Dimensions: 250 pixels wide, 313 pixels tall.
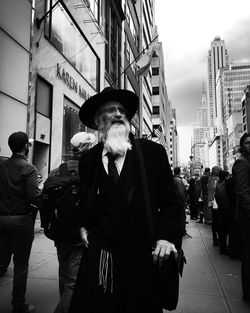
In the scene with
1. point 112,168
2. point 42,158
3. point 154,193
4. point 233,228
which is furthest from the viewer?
point 42,158

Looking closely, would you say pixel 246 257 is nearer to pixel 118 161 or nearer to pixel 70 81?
pixel 118 161

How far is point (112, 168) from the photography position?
2.08 meters

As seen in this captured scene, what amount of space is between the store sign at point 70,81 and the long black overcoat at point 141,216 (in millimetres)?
11142

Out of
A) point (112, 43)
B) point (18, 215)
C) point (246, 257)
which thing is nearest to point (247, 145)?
point (246, 257)

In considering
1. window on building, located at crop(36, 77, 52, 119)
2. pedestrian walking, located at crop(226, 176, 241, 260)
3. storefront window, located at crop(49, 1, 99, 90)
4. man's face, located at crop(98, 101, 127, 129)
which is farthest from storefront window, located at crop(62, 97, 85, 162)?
man's face, located at crop(98, 101, 127, 129)

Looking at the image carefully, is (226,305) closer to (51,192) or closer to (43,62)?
(51,192)

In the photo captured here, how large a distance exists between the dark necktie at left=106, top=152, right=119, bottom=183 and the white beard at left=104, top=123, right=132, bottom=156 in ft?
0.12

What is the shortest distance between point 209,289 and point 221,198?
2.77 m

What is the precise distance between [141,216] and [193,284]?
351 centimetres

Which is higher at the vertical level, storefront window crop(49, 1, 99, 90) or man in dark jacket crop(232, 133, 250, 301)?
storefront window crop(49, 1, 99, 90)

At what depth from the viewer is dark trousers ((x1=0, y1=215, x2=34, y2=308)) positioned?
3.50 m

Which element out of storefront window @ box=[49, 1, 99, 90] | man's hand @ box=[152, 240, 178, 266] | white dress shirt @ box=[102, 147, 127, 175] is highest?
storefront window @ box=[49, 1, 99, 90]

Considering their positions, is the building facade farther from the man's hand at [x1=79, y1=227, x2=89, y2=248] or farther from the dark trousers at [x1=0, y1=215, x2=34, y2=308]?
the man's hand at [x1=79, y1=227, x2=89, y2=248]

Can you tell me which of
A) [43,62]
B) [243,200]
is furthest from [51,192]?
[43,62]
